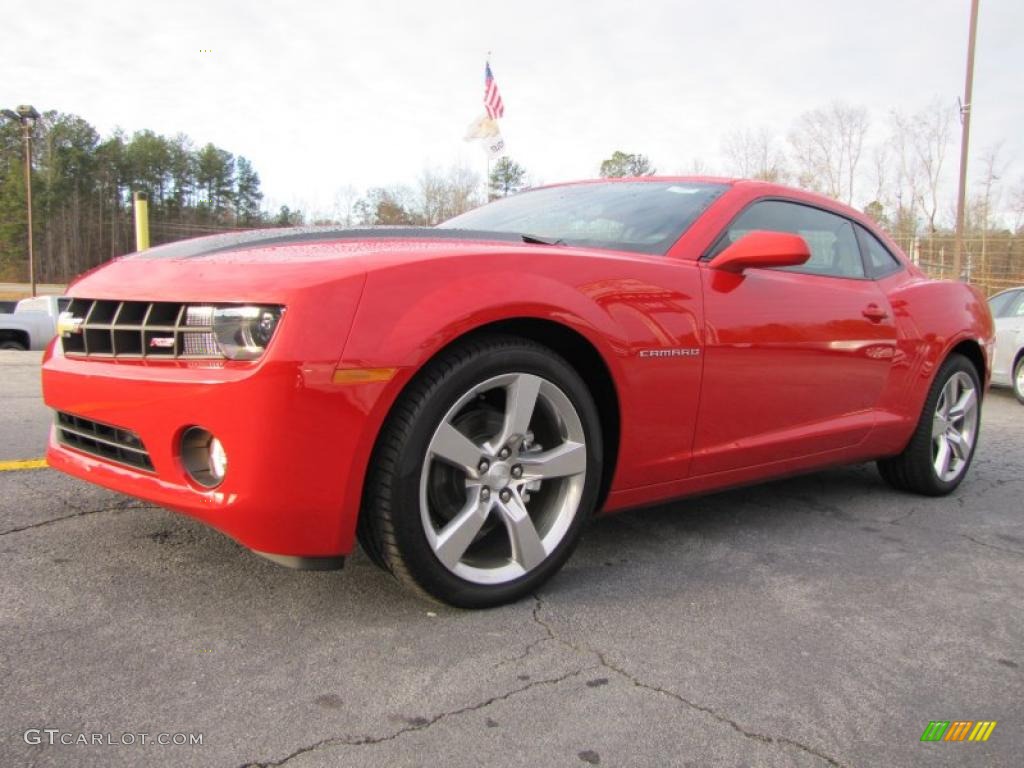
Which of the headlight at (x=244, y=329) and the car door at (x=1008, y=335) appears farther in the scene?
the car door at (x=1008, y=335)

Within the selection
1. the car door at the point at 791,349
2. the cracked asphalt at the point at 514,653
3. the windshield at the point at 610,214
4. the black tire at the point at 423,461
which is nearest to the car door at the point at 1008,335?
the car door at the point at 791,349

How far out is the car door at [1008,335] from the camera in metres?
8.90

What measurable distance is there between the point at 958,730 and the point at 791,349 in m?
1.50

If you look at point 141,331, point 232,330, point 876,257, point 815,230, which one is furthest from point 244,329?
point 876,257

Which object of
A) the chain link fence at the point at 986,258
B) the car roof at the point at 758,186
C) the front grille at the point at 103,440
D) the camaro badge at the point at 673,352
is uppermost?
the chain link fence at the point at 986,258

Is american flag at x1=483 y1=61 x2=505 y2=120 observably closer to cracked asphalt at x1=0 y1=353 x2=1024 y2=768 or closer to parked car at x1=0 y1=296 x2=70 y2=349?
parked car at x1=0 y1=296 x2=70 y2=349

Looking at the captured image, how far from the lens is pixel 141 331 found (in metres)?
2.09

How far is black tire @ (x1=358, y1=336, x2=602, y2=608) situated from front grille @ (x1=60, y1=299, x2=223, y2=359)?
1.64 feet

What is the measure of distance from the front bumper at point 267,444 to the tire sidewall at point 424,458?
12 cm

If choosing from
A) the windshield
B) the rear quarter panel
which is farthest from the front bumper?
the rear quarter panel

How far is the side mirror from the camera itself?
2.67m

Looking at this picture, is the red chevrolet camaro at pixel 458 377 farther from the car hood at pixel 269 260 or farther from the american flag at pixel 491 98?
the american flag at pixel 491 98

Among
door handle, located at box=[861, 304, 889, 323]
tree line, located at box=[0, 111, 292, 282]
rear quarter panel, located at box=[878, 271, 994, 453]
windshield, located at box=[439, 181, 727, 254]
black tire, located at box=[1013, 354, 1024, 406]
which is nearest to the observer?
windshield, located at box=[439, 181, 727, 254]

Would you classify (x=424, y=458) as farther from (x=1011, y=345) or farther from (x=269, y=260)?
(x=1011, y=345)
